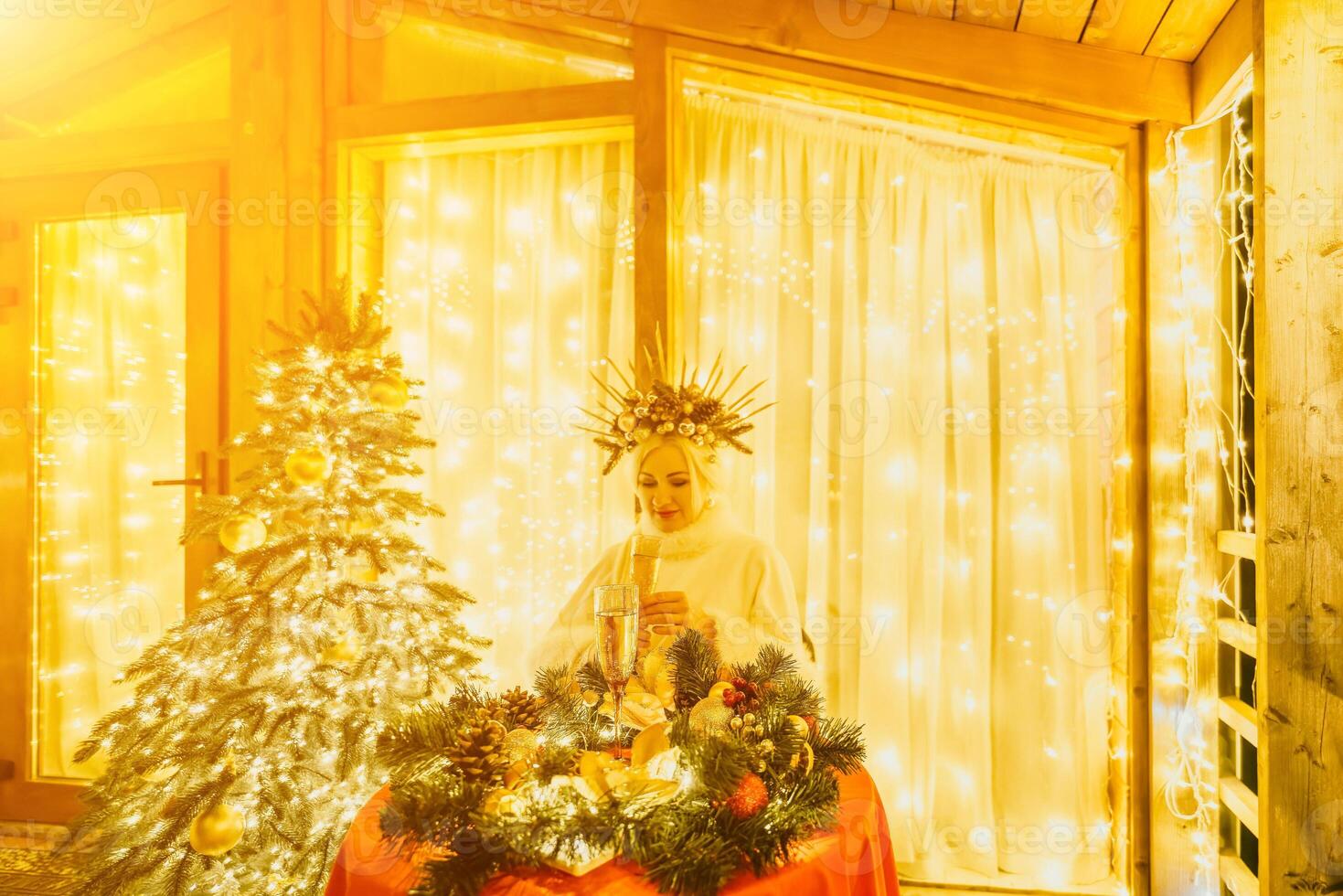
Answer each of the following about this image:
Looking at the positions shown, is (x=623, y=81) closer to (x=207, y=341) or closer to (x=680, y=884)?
(x=207, y=341)

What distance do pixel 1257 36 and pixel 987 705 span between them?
83.5 inches

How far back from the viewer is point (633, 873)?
1071 millimetres

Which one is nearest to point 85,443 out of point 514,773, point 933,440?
point 514,773

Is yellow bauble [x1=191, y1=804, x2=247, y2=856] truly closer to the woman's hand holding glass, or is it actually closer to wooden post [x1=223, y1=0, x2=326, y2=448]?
the woman's hand holding glass

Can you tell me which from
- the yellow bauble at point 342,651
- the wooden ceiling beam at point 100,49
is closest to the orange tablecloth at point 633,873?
the yellow bauble at point 342,651

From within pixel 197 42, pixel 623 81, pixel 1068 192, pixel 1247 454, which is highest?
pixel 197 42

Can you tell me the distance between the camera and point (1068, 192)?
109 inches

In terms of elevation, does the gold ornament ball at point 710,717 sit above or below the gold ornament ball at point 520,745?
above

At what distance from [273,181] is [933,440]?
105 inches

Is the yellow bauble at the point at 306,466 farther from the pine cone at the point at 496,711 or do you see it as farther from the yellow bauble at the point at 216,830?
the pine cone at the point at 496,711

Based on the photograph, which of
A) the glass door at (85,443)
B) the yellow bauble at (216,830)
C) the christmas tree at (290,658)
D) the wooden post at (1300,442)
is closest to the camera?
the wooden post at (1300,442)

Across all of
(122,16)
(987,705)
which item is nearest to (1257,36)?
(987,705)

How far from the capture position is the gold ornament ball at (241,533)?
200cm

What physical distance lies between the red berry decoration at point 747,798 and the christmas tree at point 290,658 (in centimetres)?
107
